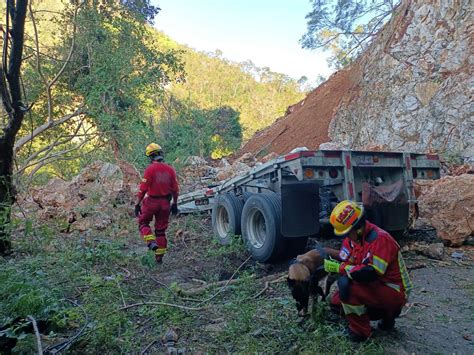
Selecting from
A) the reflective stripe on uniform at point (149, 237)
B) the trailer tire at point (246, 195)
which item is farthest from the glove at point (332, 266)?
the reflective stripe on uniform at point (149, 237)

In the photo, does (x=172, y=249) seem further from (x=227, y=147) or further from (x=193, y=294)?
(x=227, y=147)

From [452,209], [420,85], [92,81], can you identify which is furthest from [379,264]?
[92,81]

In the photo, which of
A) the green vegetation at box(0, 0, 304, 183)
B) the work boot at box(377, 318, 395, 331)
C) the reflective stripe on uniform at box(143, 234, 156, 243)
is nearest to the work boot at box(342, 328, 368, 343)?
the work boot at box(377, 318, 395, 331)

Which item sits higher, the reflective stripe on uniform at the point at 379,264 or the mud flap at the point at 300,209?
the mud flap at the point at 300,209

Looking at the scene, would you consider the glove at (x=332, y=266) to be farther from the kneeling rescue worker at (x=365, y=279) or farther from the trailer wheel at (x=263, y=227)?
the trailer wheel at (x=263, y=227)

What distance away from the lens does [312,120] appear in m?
19.5

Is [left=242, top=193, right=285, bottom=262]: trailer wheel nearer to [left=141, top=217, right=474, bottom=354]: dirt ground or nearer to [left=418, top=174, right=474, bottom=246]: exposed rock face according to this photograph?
[left=141, top=217, right=474, bottom=354]: dirt ground

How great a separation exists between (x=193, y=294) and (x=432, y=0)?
12.4 meters

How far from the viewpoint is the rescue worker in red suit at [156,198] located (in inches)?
259

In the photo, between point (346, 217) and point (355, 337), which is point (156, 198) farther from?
point (355, 337)

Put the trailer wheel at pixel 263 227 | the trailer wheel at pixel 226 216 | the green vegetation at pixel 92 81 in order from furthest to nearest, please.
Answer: the green vegetation at pixel 92 81 → the trailer wheel at pixel 226 216 → the trailer wheel at pixel 263 227

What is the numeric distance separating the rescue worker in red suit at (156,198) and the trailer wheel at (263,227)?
1.26 m

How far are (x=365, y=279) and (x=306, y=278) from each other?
0.64 metres

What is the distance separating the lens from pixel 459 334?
3.79m
